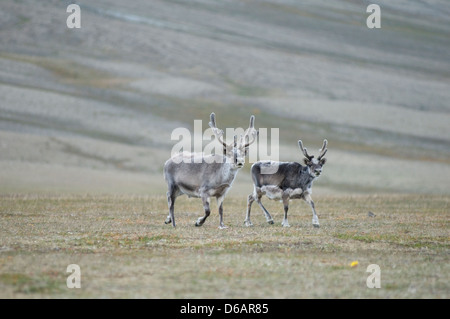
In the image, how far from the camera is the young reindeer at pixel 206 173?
19859mm

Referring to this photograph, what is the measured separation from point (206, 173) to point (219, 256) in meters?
6.01

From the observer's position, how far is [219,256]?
1432 cm

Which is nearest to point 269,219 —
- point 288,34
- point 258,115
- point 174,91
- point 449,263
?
point 449,263

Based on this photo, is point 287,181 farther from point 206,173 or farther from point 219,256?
point 219,256

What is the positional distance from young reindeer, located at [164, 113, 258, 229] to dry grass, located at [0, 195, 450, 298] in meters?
0.91

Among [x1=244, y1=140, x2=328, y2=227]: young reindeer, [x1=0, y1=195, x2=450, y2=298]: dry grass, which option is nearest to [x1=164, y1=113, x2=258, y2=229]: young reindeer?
[x1=0, y1=195, x2=450, y2=298]: dry grass

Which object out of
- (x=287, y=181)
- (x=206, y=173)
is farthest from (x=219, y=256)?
(x=287, y=181)

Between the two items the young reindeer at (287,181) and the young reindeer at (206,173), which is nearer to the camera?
the young reindeer at (206,173)

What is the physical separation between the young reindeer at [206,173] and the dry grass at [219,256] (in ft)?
3.00

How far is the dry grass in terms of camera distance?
11.3 meters

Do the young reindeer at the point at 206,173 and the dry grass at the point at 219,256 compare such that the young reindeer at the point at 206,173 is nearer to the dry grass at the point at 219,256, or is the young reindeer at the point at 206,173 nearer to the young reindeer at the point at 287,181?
the dry grass at the point at 219,256

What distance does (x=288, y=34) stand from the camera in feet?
465

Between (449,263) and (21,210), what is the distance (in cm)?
1668

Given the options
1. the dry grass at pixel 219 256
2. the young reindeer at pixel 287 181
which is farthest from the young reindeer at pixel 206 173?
the young reindeer at pixel 287 181
